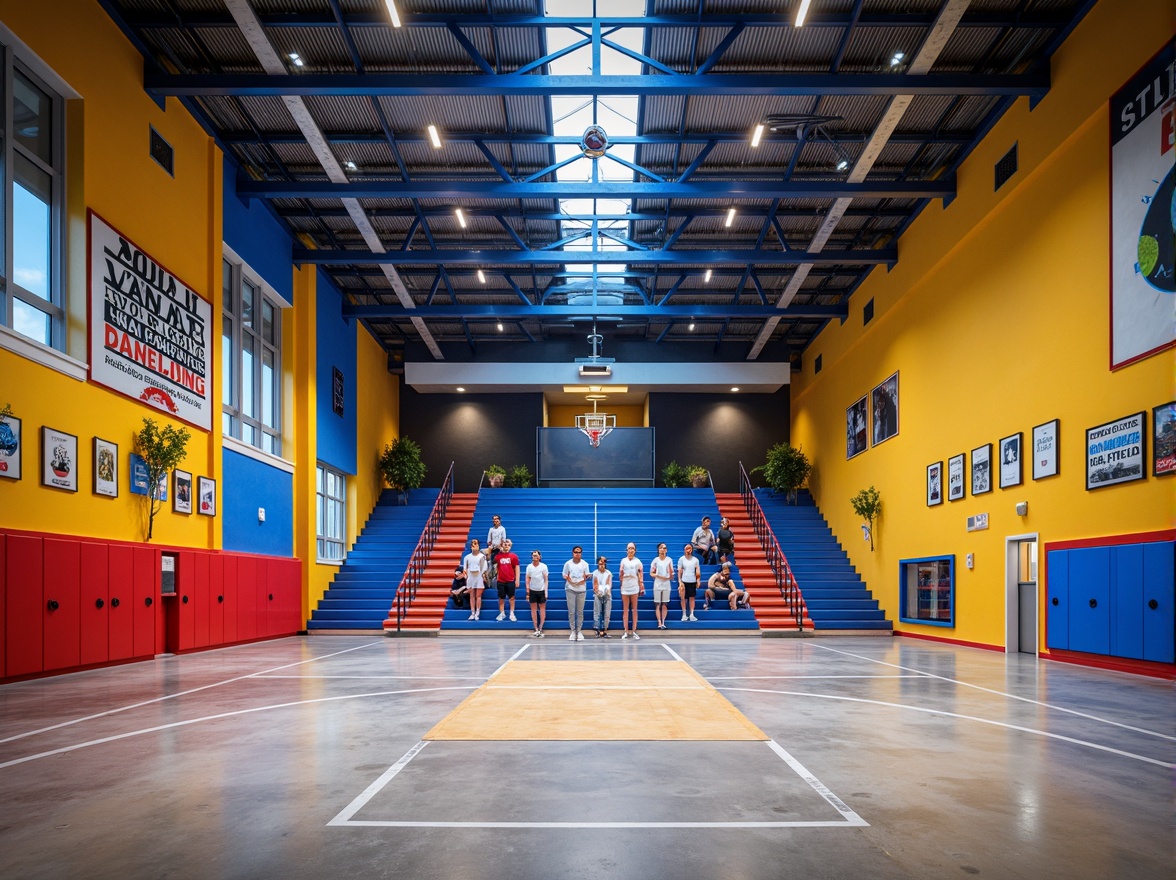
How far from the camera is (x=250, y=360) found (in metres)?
17.1

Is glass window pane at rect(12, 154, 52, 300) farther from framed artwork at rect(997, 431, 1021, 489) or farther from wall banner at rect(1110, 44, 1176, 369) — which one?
framed artwork at rect(997, 431, 1021, 489)

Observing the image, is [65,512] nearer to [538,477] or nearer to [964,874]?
[964,874]

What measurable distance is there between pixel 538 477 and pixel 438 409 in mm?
4421

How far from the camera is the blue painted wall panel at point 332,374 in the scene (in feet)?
66.7

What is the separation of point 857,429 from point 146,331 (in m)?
16.3

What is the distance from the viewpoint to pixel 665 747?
19.0 feet

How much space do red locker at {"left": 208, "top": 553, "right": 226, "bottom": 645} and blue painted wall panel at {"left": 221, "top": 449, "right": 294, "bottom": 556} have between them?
0.80 metres

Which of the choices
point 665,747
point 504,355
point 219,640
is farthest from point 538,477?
point 665,747

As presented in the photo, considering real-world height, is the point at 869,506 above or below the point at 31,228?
below

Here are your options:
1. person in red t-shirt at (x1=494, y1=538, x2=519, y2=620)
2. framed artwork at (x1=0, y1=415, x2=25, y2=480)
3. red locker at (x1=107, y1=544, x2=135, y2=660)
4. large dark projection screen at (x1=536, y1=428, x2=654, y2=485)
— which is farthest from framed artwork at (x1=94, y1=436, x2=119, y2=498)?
large dark projection screen at (x1=536, y1=428, x2=654, y2=485)

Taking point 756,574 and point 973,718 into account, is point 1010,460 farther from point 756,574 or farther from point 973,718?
point 756,574

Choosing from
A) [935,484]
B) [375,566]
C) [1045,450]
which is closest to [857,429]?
[935,484]

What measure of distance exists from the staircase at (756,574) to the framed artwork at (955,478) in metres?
4.34

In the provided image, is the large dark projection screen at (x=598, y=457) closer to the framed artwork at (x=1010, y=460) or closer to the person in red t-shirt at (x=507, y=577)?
the person in red t-shirt at (x=507, y=577)
